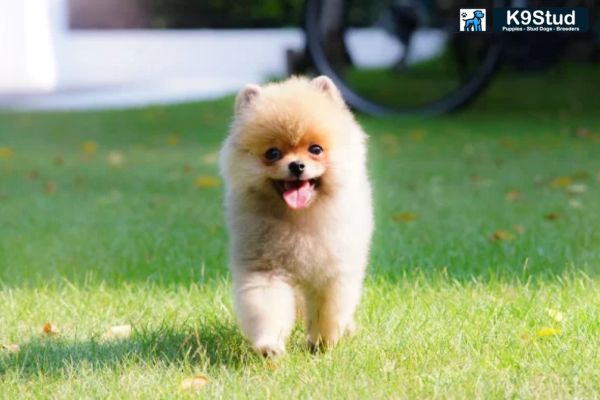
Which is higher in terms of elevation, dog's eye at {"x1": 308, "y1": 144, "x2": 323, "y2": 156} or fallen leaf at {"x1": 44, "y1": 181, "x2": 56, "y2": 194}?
dog's eye at {"x1": 308, "y1": 144, "x2": 323, "y2": 156}

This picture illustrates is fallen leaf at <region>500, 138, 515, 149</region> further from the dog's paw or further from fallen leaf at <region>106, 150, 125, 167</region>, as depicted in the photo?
the dog's paw

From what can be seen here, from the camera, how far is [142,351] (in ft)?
11.6

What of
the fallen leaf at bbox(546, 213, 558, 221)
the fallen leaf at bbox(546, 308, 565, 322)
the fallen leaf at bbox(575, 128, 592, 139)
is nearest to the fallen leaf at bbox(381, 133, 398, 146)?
the fallen leaf at bbox(575, 128, 592, 139)

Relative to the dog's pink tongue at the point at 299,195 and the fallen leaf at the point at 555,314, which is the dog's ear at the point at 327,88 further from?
the fallen leaf at the point at 555,314

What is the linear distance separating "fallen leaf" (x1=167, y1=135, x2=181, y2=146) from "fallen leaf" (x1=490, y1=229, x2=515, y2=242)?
468 cm

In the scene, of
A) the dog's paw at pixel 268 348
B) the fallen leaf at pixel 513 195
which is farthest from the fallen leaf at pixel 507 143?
the dog's paw at pixel 268 348

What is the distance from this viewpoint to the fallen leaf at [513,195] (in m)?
6.72

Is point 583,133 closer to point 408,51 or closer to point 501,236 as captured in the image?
point 408,51

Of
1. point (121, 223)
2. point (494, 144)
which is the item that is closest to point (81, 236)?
point (121, 223)

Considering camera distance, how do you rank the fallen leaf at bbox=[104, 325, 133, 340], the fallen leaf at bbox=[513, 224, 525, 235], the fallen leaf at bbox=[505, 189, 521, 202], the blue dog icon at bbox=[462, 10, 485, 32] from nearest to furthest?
the fallen leaf at bbox=[104, 325, 133, 340]
the fallen leaf at bbox=[513, 224, 525, 235]
the fallen leaf at bbox=[505, 189, 521, 202]
the blue dog icon at bbox=[462, 10, 485, 32]

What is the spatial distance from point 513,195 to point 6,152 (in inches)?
174

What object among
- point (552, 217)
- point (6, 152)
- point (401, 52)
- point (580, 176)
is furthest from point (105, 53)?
point (552, 217)

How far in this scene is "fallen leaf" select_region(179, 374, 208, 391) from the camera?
10.3ft

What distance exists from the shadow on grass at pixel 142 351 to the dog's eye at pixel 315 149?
0.63 m
